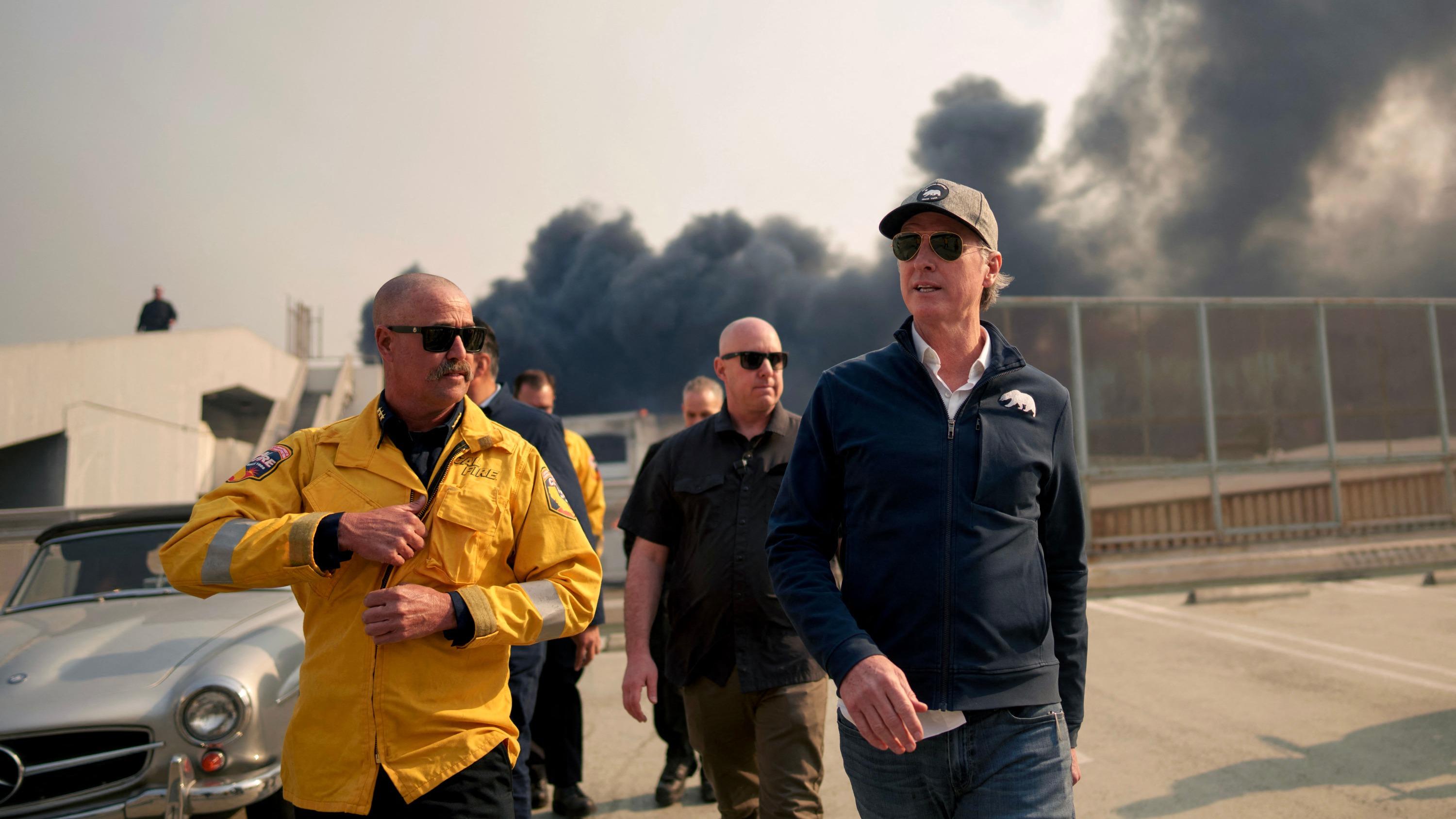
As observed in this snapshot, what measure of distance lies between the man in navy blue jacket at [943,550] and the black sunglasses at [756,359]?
A: 1196mm

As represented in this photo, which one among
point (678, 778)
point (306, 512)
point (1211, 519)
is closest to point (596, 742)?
point (678, 778)

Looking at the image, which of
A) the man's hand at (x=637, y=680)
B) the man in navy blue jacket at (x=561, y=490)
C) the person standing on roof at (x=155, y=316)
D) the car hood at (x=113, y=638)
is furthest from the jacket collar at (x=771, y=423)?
the person standing on roof at (x=155, y=316)

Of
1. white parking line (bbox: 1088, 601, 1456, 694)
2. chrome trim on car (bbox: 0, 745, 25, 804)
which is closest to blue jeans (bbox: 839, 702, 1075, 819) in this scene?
chrome trim on car (bbox: 0, 745, 25, 804)

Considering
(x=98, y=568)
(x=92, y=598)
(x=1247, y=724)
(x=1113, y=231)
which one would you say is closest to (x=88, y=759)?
(x=92, y=598)

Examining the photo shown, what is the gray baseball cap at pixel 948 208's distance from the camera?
5.52 ft

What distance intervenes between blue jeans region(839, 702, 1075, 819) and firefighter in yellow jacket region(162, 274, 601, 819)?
0.75 metres

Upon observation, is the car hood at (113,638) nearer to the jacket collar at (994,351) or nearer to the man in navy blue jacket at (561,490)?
the man in navy blue jacket at (561,490)

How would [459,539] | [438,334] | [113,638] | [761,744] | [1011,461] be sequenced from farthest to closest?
[113,638] → [761,744] → [438,334] → [459,539] → [1011,461]

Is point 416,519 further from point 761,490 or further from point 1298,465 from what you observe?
point 1298,465

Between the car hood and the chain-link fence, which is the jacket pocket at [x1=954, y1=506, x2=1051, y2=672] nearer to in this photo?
the car hood

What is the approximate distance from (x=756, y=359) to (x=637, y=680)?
3.60ft

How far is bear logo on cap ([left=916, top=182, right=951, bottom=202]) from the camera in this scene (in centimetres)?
169

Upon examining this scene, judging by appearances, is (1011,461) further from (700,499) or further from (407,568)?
(700,499)

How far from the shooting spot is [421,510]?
1.82 m
